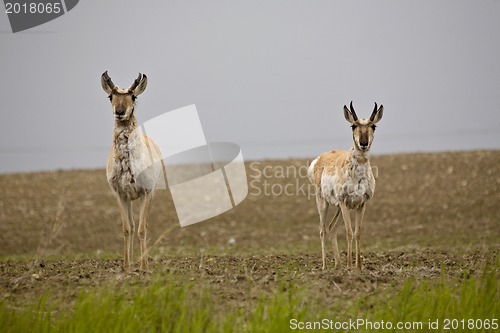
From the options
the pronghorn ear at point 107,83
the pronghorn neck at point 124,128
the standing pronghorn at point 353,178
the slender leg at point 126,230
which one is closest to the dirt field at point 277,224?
the slender leg at point 126,230

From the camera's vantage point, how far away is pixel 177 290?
9.12 meters

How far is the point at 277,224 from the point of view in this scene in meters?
31.6

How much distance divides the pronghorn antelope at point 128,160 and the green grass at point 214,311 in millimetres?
3271

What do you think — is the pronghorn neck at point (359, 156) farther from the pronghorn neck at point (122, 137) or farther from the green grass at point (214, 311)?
the pronghorn neck at point (122, 137)

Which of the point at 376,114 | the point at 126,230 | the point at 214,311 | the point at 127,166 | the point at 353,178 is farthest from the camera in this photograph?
the point at 353,178

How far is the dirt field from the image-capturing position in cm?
1445

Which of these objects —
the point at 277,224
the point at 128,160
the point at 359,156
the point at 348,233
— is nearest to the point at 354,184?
the point at 359,156

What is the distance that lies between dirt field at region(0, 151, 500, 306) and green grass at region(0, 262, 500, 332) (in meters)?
2.04

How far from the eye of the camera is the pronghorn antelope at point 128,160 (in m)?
12.9

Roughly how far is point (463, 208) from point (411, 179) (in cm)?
517

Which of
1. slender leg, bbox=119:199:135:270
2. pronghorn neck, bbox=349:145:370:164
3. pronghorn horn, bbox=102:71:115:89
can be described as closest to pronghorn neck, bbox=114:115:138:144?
pronghorn horn, bbox=102:71:115:89

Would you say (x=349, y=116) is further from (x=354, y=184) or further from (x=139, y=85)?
(x=139, y=85)

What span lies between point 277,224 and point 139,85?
63.6ft

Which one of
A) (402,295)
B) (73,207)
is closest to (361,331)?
(402,295)
